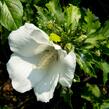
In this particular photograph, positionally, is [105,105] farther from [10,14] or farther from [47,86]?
[10,14]

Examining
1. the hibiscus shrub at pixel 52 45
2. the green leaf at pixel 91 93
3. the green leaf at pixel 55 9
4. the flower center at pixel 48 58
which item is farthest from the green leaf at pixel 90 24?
the green leaf at pixel 91 93

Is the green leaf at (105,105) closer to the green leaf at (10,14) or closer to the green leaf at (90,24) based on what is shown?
the green leaf at (90,24)

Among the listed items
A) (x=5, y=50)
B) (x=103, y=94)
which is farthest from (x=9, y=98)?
(x=103, y=94)

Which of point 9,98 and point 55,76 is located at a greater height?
point 55,76

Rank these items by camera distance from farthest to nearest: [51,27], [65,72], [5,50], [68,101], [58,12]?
[5,50] < [68,101] < [58,12] < [51,27] < [65,72]

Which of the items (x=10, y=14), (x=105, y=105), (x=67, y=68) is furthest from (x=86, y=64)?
(x=105, y=105)

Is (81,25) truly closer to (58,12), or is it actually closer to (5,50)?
(58,12)

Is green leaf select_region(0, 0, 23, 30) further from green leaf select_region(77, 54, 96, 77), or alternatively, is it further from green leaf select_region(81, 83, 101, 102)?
green leaf select_region(81, 83, 101, 102)
